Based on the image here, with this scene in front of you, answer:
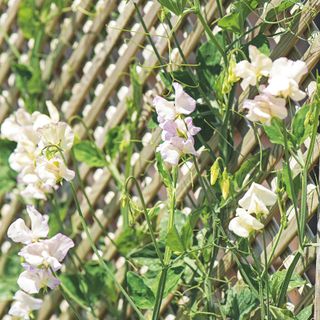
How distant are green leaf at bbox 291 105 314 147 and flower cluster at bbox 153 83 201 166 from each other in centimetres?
18

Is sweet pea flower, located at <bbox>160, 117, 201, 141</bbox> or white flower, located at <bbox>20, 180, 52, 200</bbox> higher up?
sweet pea flower, located at <bbox>160, 117, 201, 141</bbox>

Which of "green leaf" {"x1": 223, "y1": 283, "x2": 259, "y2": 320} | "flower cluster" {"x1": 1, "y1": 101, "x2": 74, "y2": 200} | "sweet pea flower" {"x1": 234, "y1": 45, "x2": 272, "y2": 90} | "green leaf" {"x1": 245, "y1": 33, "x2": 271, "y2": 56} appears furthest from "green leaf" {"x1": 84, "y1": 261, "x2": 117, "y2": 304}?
"sweet pea flower" {"x1": 234, "y1": 45, "x2": 272, "y2": 90}

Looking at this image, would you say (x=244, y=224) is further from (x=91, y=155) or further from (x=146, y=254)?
(x=91, y=155)

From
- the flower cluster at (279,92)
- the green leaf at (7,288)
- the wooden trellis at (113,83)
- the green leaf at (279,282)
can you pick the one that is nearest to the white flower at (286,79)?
the flower cluster at (279,92)

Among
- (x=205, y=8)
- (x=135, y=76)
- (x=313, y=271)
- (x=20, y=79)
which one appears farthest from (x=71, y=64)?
(x=313, y=271)

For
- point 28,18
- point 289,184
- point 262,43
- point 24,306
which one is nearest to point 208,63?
point 262,43

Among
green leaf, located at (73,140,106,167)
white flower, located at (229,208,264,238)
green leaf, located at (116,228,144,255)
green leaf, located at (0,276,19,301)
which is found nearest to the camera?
white flower, located at (229,208,264,238)

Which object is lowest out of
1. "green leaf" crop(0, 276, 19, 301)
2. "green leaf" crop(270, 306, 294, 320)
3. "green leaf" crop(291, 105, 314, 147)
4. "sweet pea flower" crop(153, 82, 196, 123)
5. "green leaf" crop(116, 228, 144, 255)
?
"green leaf" crop(0, 276, 19, 301)

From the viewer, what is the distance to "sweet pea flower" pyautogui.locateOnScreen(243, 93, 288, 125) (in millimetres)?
1607

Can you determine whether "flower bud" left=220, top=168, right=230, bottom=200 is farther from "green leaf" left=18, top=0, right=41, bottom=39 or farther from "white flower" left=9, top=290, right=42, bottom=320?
"green leaf" left=18, top=0, right=41, bottom=39

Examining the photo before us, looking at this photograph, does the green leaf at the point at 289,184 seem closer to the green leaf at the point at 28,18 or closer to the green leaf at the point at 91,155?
the green leaf at the point at 91,155

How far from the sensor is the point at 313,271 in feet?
6.32

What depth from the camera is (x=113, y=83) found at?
2562mm

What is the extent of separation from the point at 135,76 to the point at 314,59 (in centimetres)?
59
